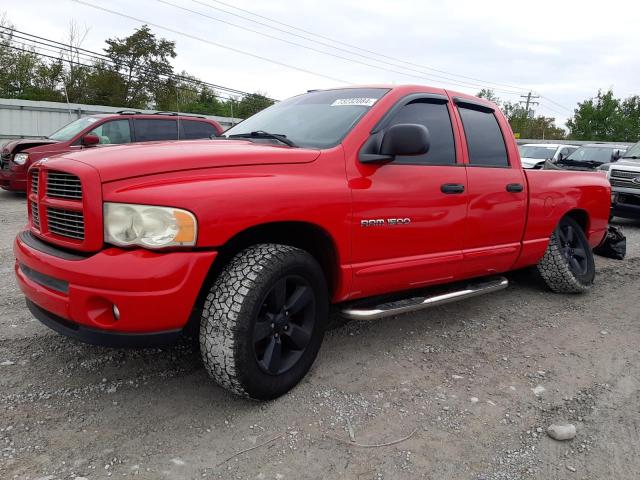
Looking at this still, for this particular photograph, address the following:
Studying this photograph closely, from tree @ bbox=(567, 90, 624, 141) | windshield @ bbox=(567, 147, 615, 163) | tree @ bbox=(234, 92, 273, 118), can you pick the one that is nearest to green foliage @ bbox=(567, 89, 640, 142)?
tree @ bbox=(567, 90, 624, 141)

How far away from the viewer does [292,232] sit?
2.75 metres

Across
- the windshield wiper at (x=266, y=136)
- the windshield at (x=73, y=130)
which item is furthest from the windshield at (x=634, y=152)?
the windshield at (x=73, y=130)

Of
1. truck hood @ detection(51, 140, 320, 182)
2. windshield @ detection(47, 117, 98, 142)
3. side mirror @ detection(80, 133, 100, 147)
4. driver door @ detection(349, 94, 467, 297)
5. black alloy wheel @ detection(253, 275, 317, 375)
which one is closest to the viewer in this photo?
truck hood @ detection(51, 140, 320, 182)

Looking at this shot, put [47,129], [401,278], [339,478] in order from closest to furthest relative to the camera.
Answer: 1. [339,478]
2. [401,278]
3. [47,129]

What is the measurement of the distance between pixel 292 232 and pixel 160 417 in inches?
45.8

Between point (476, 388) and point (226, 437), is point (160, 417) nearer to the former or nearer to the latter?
point (226, 437)

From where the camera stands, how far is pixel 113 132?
9203 millimetres

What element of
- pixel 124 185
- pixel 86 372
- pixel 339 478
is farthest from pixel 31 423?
pixel 339 478

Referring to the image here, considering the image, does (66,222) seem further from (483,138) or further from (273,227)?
(483,138)

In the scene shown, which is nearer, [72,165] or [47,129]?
[72,165]

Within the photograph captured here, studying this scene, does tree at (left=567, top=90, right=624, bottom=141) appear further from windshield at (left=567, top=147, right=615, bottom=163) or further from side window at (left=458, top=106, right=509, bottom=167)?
side window at (left=458, top=106, right=509, bottom=167)

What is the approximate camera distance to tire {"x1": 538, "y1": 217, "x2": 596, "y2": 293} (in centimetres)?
450

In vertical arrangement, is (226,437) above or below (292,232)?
below

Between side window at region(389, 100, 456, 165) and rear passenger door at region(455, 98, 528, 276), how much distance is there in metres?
0.17
